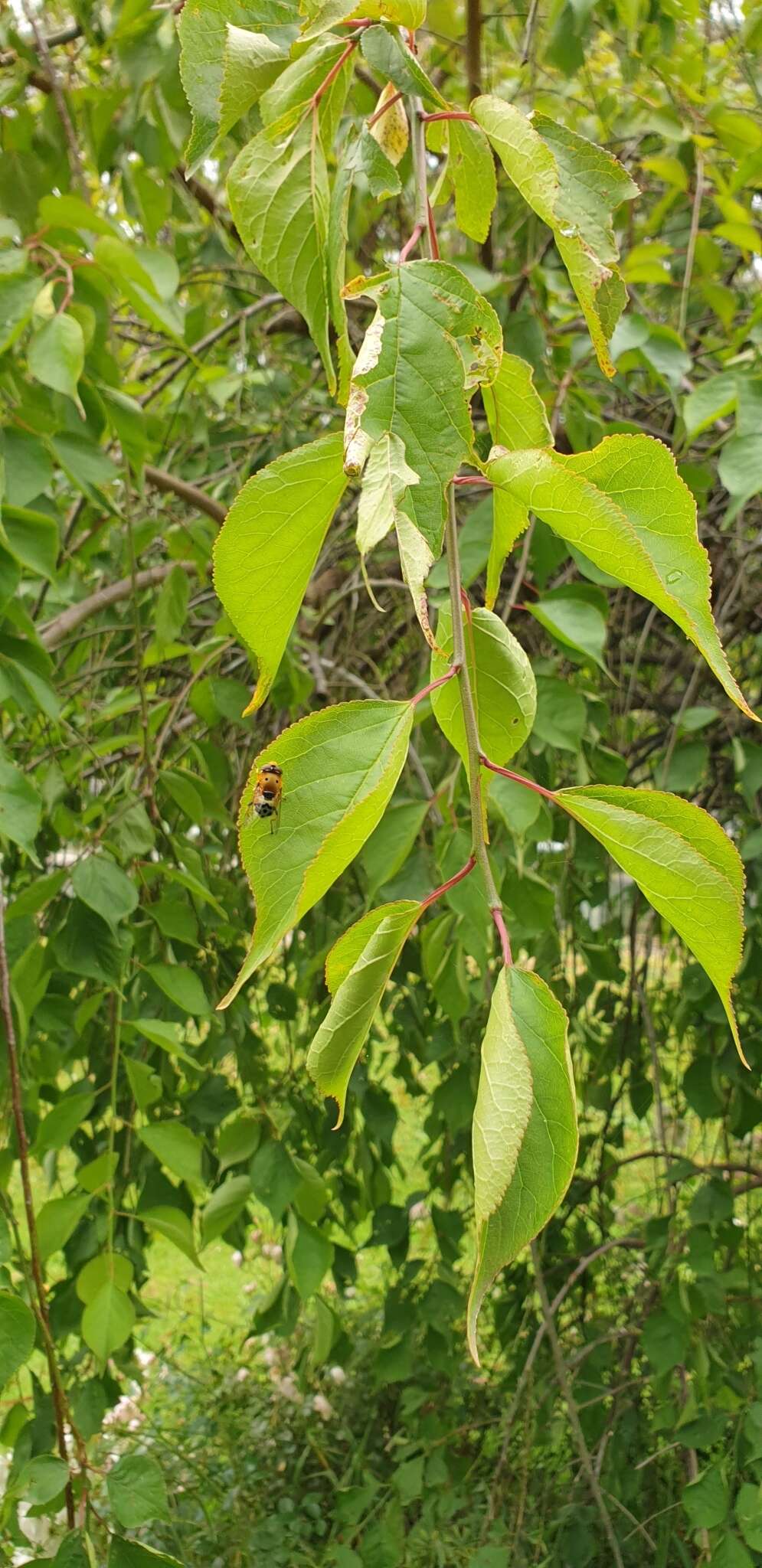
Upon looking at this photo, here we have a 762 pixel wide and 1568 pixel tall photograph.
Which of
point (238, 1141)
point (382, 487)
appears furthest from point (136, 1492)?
point (382, 487)

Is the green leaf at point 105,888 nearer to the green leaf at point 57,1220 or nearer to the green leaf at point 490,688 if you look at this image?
the green leaf at point 57,1220

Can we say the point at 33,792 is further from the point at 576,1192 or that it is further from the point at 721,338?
the point at 721,338

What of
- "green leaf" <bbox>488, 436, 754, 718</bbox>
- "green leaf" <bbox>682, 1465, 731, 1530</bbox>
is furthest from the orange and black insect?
"green leaf" <bbox>682, 1465, 731, 1530</bbox>

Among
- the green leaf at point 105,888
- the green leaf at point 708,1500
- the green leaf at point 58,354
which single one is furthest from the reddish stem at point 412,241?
the green leaf at point 708,1500

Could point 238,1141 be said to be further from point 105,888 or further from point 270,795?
point 270,795

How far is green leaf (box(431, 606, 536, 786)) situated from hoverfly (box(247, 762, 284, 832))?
0.06m

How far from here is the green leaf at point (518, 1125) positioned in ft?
0.99

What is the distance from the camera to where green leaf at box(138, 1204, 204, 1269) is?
0.97 metres

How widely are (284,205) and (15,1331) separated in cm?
55

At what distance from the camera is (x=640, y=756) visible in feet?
5.59

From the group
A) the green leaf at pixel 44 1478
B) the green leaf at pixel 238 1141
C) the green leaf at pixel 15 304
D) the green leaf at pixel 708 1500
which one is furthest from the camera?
the green leaf at pixel 708 1500

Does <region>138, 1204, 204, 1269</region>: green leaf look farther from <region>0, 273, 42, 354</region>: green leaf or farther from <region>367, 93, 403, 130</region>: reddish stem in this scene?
<region>367, 93, 403, 130</region>: reddish stem

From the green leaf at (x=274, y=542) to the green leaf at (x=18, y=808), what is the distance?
453mm

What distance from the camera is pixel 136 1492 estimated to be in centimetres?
84
